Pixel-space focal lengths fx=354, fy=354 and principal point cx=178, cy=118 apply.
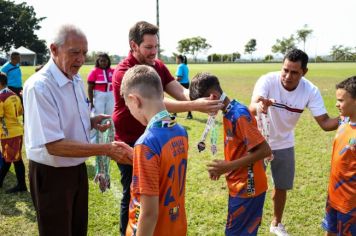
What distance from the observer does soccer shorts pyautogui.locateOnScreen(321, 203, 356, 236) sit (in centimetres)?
330

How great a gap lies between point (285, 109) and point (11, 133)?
14.1ft

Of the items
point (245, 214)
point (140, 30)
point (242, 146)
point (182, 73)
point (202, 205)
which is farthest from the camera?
point (182, 73)

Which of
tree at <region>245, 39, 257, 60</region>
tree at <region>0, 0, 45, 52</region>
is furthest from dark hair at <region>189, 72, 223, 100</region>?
tree at <region>245, 39, 257, 60</region>

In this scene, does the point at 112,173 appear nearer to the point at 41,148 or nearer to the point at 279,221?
the point at 279,221

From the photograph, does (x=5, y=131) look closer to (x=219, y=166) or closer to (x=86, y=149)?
(x=86, y=149)

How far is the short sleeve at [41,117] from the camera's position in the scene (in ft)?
8.46

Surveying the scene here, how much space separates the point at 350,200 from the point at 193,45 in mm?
118608

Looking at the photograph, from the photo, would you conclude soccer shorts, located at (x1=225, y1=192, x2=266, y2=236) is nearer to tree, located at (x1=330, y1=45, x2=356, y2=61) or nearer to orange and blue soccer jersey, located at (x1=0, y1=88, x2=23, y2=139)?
orange and blue soccer jersey, located at (x1=0, y1=88, x2=23, y2=139)

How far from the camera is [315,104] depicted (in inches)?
165

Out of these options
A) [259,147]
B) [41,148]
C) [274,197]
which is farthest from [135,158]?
[274,197]

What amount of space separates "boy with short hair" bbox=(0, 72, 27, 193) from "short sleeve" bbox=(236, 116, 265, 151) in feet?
13.8

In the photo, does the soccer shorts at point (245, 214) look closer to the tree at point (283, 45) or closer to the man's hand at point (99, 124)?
the man's hand at point (99, 124)

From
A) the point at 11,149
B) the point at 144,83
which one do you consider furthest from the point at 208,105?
the point at 11,149

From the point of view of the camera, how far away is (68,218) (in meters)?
3.02
